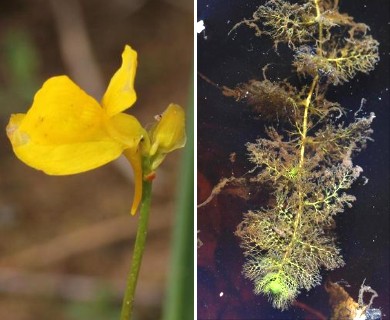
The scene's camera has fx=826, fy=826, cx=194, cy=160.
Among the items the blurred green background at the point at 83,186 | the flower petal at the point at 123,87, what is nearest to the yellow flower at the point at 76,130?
the flower petal at the point at 123,87

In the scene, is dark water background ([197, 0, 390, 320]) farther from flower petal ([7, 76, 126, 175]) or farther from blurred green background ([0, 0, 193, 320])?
blurred green background ([0, 0, 193, 320])

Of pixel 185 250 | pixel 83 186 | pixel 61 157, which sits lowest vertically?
pixel 83 186

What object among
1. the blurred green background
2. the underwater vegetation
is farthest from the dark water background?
the blurred green background

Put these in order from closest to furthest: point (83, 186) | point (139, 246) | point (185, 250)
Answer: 1. point (139, 246)
2. point (185, 250)
3. point (83, 186)

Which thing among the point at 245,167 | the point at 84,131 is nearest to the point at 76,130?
the point at 84,131

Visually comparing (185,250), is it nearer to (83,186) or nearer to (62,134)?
(62,134)

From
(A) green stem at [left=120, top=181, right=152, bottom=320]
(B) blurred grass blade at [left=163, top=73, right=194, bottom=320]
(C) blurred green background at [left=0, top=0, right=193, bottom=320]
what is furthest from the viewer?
(C) blurred green background at [left=0, top=0, right=193, bottom=320]

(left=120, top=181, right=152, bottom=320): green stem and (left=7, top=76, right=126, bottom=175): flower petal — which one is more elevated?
(left=7, top=76, right=126, bottom=175): flower petal

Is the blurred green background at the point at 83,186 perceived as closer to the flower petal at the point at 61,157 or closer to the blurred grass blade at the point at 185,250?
the blurred grass blade at the point at 185,250

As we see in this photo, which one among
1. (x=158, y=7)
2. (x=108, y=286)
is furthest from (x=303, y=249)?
(x=158, y=7)
